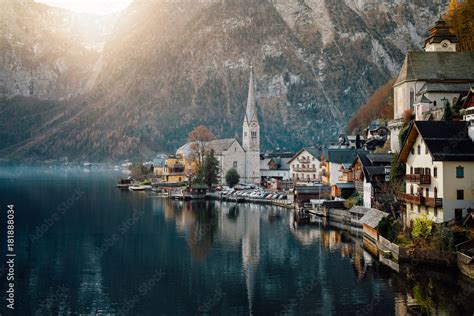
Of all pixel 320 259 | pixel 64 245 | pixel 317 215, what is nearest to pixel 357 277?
pixel 320 259

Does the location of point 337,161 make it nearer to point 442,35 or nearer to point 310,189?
point 310,189

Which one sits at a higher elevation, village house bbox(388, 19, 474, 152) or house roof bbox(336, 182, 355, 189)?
village house bbox(388, 19, 474, 152)

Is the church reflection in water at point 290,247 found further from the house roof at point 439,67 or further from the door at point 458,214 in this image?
the house roof at point 439,67

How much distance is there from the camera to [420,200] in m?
41.5

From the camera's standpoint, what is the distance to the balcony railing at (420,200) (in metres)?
39.3

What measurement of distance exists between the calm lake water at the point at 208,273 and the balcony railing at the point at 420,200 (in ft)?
16.2

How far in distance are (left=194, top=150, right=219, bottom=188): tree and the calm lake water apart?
3645 centimetres

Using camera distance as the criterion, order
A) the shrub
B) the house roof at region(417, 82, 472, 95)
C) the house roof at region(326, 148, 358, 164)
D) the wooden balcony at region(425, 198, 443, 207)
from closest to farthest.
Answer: the wooden balcony at region(425, 198, 443, 207), the shrub, the house roof at region(417, 82, 472, 95), the house roof at region(326, 148, 358, 164)

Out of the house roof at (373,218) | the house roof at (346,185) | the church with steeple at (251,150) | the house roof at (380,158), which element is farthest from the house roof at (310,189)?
the church with steeple at (251,150)

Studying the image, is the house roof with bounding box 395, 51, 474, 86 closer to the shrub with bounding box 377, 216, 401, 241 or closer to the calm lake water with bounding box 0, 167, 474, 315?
the calm lake water with bounding box 0, 167, 474, 315

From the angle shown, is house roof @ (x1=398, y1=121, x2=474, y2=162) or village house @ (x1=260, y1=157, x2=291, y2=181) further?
village house @ (x1=260, y1=157, x2=291, y2=181)

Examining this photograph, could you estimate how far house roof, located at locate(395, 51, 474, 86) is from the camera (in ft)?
206

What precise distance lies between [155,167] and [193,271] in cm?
10307

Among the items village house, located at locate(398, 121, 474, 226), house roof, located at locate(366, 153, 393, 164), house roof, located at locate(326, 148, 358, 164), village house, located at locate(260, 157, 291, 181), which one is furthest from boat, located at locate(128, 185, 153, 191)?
village house, located at locate(398, 121, 474, 226)
